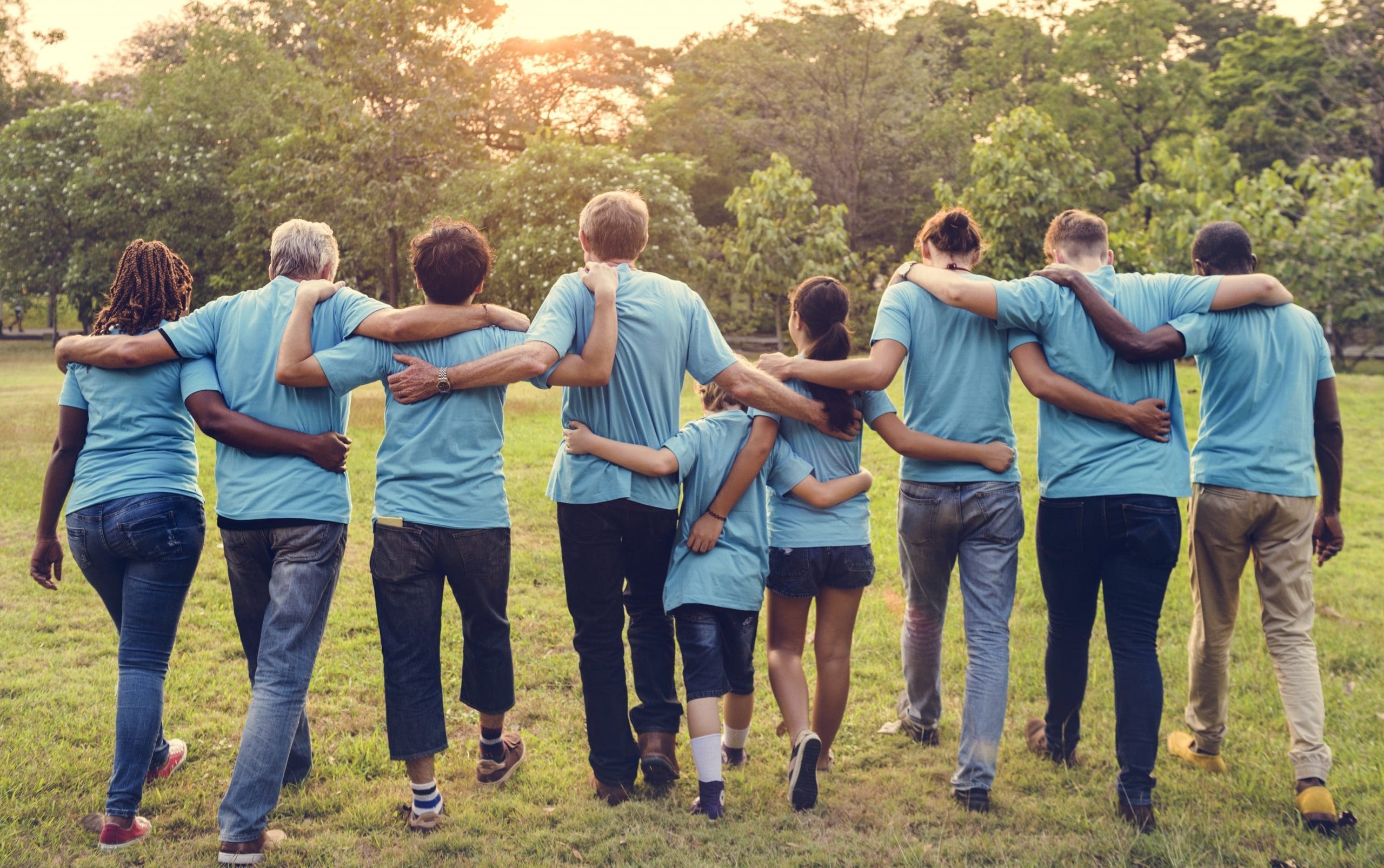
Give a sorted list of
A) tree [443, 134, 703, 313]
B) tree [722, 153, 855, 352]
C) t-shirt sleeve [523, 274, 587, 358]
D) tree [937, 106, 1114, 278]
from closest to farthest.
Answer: t-shirt sleeve [523, 274, 587, 358] < tree [937, 106, 1114, 278] < tree [443, 134, 703, 313] < tree [722, 153, 855, 352]

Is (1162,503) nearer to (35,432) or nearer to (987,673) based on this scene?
(987,673)

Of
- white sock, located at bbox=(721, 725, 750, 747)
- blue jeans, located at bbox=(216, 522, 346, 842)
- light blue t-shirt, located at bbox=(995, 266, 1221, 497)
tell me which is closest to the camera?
blue jeans, located at bbox=(216, 522, 346, 842)

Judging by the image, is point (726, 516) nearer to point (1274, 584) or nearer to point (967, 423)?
point (967, 423)

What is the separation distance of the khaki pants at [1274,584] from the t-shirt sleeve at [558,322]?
249cm

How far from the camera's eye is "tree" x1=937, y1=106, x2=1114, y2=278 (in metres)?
18.5

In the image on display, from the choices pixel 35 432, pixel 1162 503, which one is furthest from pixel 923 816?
pixel 35 432

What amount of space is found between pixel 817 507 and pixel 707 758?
994 mm

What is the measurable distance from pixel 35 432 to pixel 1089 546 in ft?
45.6

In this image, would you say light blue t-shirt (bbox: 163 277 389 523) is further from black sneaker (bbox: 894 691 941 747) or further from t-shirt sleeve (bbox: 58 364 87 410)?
black sneaker (bbox: 894 691 941 747)

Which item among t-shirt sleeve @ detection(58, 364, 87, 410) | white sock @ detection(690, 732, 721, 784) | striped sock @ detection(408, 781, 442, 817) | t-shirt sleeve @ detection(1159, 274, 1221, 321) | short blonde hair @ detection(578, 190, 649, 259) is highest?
short blonde hair @ detection(578, 190, 649, 259)

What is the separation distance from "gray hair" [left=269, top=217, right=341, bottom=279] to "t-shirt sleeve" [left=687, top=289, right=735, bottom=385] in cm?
130

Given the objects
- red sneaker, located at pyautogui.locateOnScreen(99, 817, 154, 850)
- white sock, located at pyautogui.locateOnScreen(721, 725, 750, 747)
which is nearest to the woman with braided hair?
red sneaker, located at pyautogui.locateOnScreen(99, 817, 154, 850)

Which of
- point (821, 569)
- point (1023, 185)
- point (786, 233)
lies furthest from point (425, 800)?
point (786, 233)

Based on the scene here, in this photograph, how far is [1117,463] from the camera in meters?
3.83
